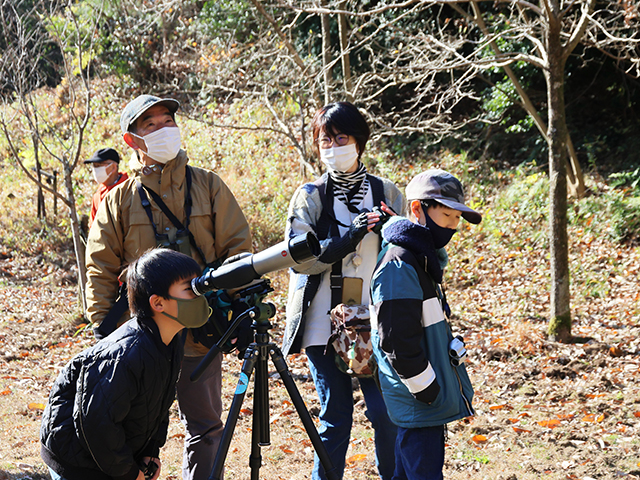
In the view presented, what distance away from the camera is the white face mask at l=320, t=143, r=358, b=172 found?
329 cm

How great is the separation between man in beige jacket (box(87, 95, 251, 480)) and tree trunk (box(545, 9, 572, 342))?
13.8 ft

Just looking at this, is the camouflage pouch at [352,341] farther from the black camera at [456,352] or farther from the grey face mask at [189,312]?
the grey face mask at [189,312]

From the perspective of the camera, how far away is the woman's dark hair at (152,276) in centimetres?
241

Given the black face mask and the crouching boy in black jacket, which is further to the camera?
the black face mask

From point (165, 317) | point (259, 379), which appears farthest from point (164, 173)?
point (259, 379)

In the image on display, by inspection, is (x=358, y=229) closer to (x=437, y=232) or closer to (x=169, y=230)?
(x=437, y=232)

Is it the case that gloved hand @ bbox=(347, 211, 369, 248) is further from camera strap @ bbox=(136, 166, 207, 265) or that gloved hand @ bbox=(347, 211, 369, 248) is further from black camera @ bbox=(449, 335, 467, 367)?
camera strap @ bbox=(136, 166, 207, 265)

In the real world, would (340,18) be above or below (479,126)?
above

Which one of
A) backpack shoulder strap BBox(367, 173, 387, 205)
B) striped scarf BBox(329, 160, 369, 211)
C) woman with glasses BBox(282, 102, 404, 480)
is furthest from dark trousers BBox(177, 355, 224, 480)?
backpack shoulder strap BBox(367, 173, 387, 205)

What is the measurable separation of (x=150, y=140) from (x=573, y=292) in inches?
258

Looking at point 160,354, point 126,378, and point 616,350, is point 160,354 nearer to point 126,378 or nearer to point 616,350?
point 126,378

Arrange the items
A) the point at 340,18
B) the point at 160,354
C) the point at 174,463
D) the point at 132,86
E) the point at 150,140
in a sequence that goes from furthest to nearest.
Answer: the point at 132,86, the point at 340,18, the point at 174,463, the point at 150,140, the point at 160,354

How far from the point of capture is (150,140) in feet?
10.4

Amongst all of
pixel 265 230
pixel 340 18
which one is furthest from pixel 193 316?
pixel 265 230
